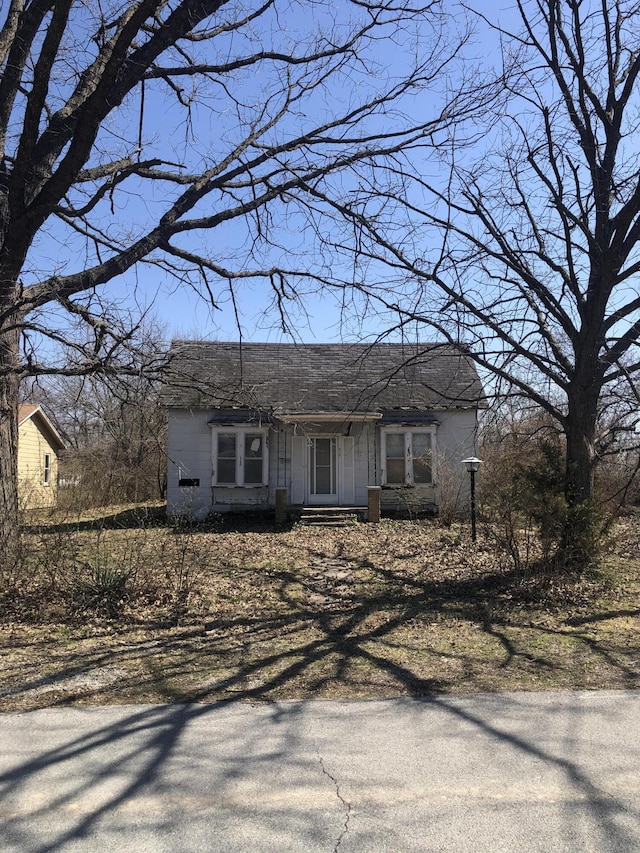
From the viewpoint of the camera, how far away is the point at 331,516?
53.1ft

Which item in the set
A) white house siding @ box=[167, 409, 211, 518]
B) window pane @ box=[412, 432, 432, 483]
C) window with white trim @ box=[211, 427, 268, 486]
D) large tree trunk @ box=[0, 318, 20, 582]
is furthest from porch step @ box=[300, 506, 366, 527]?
large tree trunk @ box=[0, 318, 20, 582]

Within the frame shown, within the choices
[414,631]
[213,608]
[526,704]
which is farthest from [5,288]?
[526,704]

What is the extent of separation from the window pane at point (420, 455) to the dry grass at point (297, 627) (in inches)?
254

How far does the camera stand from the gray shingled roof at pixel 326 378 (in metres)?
17.0

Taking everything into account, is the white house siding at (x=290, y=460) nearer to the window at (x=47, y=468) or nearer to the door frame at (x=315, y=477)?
the door frame at (x=315, y=477)

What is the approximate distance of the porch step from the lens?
624 inches

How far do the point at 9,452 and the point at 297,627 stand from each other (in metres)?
4.91

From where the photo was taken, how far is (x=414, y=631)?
682cm

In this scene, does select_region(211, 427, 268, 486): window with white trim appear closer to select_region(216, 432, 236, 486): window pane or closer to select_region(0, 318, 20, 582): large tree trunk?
select_region(216, 432, 236, 486): window pane

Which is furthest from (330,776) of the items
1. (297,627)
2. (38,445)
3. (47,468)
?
(47,468)

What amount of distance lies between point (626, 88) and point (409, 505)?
1076 centimetres

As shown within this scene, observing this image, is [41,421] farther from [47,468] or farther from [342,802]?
[342,802]

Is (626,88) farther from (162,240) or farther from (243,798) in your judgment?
(243,798)

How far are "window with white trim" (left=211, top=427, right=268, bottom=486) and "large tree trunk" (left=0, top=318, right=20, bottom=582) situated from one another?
8318 mm
